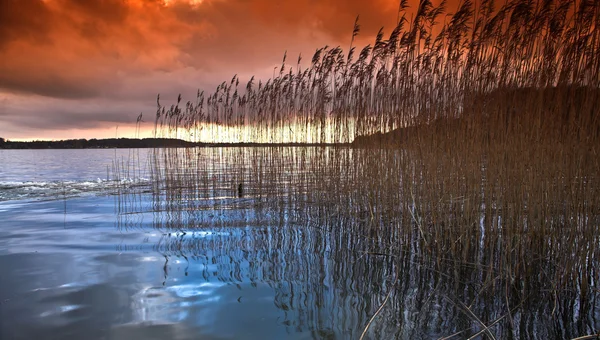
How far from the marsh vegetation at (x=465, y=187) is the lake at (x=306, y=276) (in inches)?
0.9

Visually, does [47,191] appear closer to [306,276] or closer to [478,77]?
[306,276]

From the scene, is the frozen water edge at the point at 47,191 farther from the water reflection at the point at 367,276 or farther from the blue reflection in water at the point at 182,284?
the water reflection at the point at 367,276

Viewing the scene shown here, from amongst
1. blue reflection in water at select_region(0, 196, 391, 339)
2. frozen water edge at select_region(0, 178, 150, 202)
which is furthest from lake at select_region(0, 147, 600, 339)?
frozen water edge at select_region(0, 178, 150, 202)

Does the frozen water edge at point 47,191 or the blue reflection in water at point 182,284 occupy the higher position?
the frozen water edge at point 47,191

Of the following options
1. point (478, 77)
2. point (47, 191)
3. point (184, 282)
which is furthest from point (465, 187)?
point (47, 191)

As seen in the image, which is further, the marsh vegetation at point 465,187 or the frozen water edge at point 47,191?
the frozen water edge at point 47,191

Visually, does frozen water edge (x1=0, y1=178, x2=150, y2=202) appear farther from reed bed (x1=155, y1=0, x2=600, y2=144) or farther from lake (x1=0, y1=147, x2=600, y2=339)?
reed bed (x1=155, y1=0, x2=600, y2=144)

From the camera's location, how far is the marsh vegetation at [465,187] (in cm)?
247

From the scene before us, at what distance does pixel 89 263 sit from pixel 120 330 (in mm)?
1646

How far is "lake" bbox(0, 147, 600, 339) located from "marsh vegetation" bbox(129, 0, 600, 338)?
2cm

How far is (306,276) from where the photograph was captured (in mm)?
2977

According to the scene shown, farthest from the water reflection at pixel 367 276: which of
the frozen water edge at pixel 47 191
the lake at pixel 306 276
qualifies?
the frozen water edge at pixel 47 191

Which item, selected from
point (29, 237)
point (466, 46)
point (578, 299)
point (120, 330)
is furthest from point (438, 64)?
point (29, 237)

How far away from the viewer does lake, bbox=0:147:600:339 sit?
221 cm
